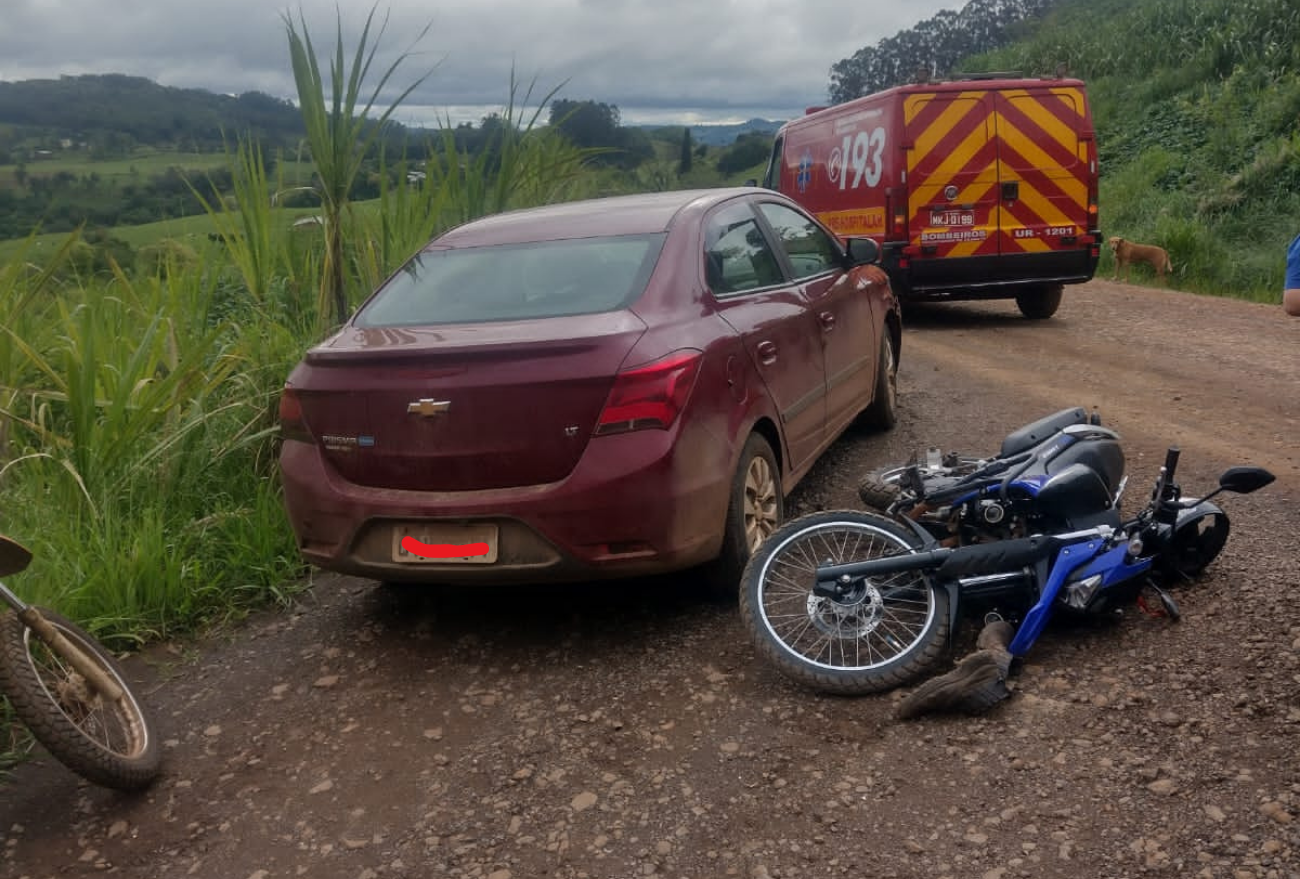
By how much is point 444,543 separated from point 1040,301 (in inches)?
366

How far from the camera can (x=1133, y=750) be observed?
3131mm

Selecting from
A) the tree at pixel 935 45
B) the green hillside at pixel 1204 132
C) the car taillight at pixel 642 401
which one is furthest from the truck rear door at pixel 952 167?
the tree at pixel 935 45

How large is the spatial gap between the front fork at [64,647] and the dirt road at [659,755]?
291 mm

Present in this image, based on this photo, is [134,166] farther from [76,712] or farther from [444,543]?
[76,712]

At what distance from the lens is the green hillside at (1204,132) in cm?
1480

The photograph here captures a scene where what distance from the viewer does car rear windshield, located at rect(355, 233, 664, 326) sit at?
4.33m

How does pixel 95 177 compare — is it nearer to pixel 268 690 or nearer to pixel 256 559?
pixel 256 559

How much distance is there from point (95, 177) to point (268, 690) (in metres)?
7.68

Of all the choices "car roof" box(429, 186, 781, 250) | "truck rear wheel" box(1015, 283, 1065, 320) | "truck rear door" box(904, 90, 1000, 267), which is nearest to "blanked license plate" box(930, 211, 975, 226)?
"truck rear door" box(904, 90, 1000, 267)

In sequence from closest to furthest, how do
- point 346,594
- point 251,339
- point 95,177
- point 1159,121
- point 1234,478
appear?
1. point 1234,478
2. point 346,594
3. point 251,339
4. point 95,177
5. point 1159,121

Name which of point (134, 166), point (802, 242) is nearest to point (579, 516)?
point (802, 242)

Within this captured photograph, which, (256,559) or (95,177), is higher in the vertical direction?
(95,177)

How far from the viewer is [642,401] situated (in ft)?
12.6

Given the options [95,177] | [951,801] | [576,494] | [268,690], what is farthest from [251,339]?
[95,177]
